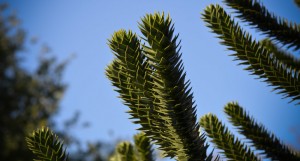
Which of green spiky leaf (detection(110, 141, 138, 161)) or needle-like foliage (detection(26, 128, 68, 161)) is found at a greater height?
needle-like foliage (detection(26, 128, 68, 161))

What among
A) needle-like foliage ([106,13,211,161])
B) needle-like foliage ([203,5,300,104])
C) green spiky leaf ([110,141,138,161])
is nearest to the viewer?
needle-like foliage ([106,13,211,161])

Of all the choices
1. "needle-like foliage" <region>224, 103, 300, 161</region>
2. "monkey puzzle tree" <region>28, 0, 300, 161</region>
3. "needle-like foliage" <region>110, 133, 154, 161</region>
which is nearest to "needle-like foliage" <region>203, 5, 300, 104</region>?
"monkey puzzle tree" <region>28, 0, 300, 161</region>

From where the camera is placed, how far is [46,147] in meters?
1.04

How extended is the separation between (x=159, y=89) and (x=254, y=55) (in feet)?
2.41

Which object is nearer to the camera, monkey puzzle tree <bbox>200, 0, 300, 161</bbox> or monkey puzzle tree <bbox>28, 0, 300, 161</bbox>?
monkey puzzle tree <bbox>28, 0, 300, 161</bbox>

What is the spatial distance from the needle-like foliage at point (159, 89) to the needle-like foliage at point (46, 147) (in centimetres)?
33

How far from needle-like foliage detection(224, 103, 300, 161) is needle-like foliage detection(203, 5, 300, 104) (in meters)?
0.37

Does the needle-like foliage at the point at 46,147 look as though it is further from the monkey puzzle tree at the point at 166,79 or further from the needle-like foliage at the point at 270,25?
the needle-like foliage at the point at 270,25

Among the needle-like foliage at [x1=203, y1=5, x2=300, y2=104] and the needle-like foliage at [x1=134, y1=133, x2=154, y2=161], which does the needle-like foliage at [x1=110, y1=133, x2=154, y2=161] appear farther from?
the needle-like foliage at [x1=203, y1=5, x2=300, y2=104]

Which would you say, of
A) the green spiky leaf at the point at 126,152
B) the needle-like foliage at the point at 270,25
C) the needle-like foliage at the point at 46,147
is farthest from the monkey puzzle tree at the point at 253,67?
the needle-like foliage at the point at 46,147

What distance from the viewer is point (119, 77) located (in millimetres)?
1114

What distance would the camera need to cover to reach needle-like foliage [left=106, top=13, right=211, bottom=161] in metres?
0.96

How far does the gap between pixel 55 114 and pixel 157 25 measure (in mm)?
11093

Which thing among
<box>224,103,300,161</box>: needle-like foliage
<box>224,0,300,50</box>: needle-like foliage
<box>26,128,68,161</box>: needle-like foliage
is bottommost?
<box>224,103,300,161</box>: needle-like foliage
